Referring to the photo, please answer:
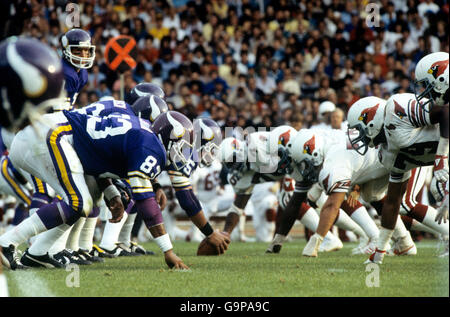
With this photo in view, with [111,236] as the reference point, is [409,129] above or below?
above

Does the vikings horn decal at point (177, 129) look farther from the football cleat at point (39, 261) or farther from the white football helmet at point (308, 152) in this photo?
the white football helmet at point (308, 152)

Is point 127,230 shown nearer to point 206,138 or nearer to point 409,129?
point 206,138

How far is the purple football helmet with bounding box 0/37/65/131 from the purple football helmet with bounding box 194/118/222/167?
401 centimetres

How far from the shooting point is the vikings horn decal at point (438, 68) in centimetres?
Answer: 558

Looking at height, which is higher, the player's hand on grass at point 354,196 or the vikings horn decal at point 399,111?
the vikings horn decal at point 399,111

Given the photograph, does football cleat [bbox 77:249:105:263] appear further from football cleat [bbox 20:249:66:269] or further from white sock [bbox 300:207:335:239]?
white sock [bbox 300:207:335:239]

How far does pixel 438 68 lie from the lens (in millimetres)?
5602

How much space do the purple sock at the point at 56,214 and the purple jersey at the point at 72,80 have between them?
2.22m

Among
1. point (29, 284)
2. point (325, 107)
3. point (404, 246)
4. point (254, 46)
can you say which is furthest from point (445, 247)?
point (254, 46)

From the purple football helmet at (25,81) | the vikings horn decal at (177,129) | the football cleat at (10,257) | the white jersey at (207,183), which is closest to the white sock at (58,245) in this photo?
the football cleat at (10,257)

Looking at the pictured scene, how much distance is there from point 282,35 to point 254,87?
184cm

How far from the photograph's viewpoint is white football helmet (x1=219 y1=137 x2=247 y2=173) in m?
9.04

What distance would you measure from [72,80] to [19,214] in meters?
2.04
